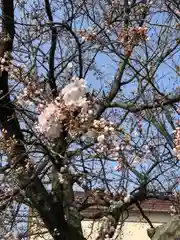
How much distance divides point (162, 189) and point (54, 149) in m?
2.30

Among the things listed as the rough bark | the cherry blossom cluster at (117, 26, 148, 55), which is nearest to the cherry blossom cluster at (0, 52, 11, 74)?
the rough bark

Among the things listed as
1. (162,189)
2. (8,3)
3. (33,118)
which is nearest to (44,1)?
(8,3)

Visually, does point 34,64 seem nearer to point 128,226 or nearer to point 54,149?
point 54,149

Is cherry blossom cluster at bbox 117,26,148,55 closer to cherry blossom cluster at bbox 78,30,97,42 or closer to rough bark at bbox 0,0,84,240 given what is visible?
cherry blossom cluster at bbox 78,30,97,42

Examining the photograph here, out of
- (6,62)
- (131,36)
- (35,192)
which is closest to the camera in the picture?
(6,62)

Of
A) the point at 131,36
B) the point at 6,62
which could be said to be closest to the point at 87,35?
the point at 131,36

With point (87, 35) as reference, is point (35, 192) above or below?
below

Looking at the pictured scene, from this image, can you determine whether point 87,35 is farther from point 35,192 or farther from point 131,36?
point 35,192

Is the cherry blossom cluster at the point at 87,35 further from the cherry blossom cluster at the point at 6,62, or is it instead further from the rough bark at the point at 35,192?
the cherry blossom cluster at the point at 6,62

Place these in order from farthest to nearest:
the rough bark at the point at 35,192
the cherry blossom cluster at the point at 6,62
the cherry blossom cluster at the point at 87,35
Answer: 1. the rough bark at the point at 35,192
2. the cherry blossom cluster at the point at 87,35
3. the cherry blossom cluster at the point at 6,62

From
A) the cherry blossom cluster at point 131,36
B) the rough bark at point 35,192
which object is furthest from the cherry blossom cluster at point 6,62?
the cherry blossom cluster at point 131,36

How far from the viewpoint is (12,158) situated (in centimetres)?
407

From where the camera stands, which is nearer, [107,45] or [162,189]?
[107,45]

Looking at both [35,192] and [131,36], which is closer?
[131,36]
